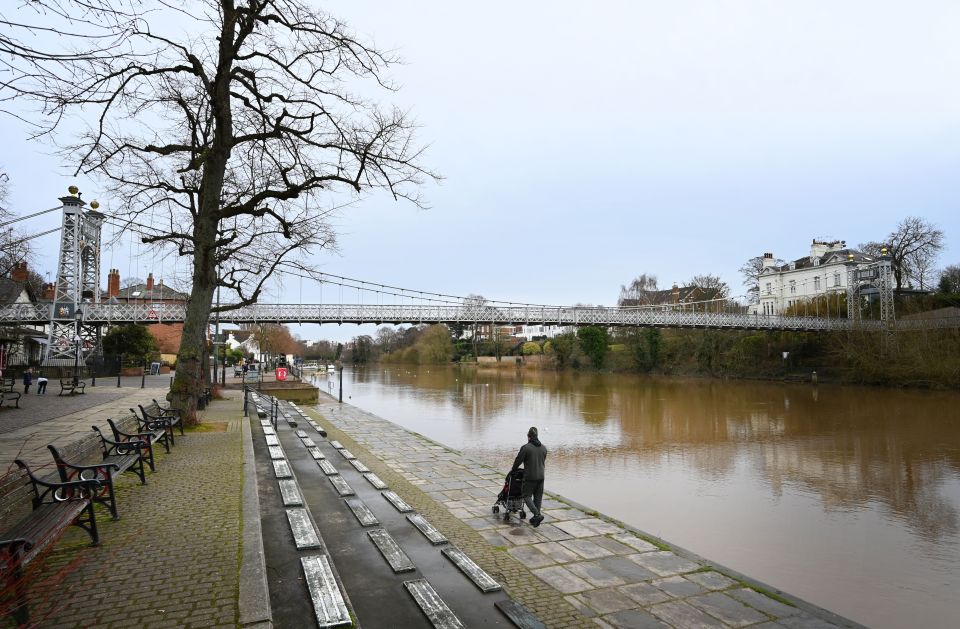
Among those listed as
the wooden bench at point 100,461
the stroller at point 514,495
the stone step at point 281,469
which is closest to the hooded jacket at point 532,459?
the stroller at point 514,495

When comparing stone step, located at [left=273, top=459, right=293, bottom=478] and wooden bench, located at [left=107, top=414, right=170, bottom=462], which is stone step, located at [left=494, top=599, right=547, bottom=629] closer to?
stone step, located at [left=273, top=459, right=293, bottom=478]

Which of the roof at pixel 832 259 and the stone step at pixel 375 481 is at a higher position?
the roof at pixel 832 259

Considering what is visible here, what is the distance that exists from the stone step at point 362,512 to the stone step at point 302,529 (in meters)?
0.62

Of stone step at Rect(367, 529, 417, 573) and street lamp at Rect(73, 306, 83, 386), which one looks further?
street lamp at Rect(73, 306, 83, 386)

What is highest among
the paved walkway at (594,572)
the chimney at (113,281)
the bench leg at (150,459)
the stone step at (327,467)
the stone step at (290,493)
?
the chimney at (113,281)

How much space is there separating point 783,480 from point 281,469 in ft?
35.8

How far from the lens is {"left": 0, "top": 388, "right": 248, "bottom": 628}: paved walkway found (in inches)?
152

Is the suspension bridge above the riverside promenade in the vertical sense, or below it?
above

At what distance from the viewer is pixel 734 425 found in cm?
2322

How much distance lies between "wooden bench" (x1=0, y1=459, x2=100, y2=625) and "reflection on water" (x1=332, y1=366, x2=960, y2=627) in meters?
7.41

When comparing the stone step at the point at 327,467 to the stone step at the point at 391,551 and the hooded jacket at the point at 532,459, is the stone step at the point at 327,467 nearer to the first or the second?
the stone step at the point at 391,551

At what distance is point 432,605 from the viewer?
4457 millimetres

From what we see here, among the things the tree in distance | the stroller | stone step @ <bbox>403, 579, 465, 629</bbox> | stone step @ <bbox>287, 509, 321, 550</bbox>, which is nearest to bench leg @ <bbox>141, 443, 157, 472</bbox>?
stone step @ <bbox>287, 509, 321, 550</bbox>

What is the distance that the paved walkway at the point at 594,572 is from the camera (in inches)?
190
